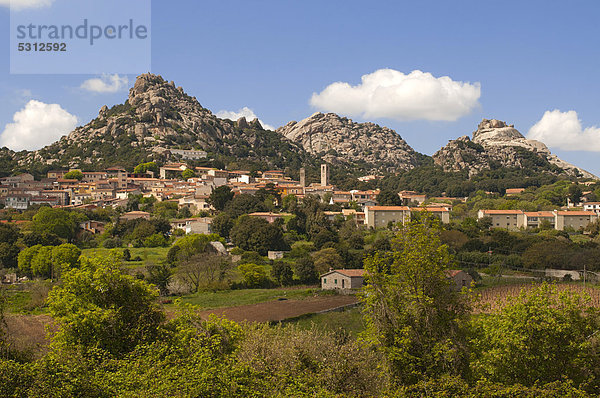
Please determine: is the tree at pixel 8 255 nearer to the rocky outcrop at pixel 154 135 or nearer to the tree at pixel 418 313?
the tree at pixel 418 313

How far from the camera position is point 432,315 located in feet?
43.1

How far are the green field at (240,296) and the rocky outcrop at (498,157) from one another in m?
97.2

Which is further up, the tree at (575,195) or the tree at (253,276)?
the tree at (575,195)

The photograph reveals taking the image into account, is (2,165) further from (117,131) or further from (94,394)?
(94,394)

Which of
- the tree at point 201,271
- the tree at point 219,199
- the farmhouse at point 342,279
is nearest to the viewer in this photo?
the farmhouse at point 342,279

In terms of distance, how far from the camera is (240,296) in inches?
1537

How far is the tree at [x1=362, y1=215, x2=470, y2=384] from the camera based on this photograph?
12.8 m

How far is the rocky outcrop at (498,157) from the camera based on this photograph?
134875mm

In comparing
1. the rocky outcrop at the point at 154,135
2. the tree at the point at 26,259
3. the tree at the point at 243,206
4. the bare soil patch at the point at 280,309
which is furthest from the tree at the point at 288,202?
the rocky outcrop at the point at 154,135

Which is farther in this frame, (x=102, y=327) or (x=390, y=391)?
(x=102, y=327)

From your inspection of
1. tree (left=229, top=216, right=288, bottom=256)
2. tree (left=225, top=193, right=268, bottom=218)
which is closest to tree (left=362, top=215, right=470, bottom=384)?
tree (left=229, top=216, right=288, bottom=256)

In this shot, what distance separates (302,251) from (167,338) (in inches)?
1498

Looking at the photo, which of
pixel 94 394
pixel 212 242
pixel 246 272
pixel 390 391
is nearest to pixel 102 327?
pixel 94 394

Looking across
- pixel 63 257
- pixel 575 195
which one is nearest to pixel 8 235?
pixel 63 257
